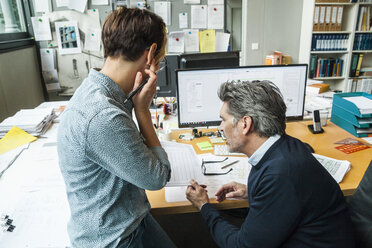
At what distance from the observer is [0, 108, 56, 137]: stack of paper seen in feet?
5.79

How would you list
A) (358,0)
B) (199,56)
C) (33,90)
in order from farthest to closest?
(358,0)
(33,90)
(199,56)

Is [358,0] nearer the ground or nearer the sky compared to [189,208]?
nearer the sky

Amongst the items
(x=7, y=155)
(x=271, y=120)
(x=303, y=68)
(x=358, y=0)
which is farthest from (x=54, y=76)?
(x=358, y=0)

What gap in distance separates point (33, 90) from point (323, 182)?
329 centimetres

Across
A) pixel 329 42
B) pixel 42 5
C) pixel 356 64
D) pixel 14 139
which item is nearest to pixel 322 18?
pixel 329 42

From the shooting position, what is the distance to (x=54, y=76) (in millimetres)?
3379

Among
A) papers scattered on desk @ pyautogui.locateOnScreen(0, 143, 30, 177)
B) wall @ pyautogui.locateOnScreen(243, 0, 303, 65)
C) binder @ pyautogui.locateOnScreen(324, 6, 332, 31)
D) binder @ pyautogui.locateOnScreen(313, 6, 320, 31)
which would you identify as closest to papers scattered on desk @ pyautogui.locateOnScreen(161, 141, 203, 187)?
papers scattered on desk @ pyautogui.locateOnScreen(0, 143, 30, 177)

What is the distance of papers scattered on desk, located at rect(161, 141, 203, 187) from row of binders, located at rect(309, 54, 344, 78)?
348cm

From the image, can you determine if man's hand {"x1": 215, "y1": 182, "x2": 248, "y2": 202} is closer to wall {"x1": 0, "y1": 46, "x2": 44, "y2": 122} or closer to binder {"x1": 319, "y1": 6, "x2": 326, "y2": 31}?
wall {"x1": 0, "y1": 46, "x2": 44, "y2": 122}

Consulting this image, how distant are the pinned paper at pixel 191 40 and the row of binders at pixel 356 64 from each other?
7.98 feet

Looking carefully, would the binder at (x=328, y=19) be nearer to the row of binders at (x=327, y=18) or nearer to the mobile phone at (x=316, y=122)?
the row of binders at (x=327, y=18)

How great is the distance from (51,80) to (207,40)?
6.62 feet

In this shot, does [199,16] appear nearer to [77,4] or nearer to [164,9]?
[164,9]

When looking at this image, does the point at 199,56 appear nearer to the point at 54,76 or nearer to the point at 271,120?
the point at 271,120
